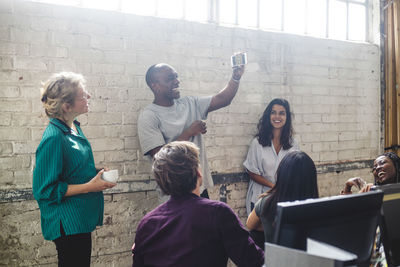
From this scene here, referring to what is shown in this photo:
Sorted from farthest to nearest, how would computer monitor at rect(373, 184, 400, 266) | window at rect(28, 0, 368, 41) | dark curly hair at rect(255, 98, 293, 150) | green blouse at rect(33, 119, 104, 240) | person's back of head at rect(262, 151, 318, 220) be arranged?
dark curly hair at rect(255, 98, 293, 150), window at rect(28, 0, 368, 41), green blouse at rect(33, 119, 104, 240), person's back of head at rect(262, 151, 318, 220), computer monitor at rect(373, 184, 400, 266)

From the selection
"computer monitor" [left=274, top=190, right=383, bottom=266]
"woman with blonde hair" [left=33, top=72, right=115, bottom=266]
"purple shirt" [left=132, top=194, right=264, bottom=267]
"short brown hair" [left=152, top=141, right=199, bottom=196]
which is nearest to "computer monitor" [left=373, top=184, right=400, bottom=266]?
"computer monitor" [left=274, top=190, right=383, bottom=266]

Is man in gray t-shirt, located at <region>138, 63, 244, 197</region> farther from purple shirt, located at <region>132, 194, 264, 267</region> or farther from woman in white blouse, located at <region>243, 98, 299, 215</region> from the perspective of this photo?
purple shirt, located at <region>132, 194, 264, 267</region>

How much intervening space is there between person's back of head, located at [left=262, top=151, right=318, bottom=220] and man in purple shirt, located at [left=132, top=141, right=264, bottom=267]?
33cm

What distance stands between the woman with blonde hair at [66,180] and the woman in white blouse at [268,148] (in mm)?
1654

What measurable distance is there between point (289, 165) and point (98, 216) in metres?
1.05

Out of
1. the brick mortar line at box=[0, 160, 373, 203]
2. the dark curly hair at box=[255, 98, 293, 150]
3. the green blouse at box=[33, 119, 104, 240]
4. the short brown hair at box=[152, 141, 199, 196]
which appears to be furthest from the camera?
the dark curly hair at box=[255, 98, 293, 150]

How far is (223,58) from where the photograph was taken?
3459 millimetres

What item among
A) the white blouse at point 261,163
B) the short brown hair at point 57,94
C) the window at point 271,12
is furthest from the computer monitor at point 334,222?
the window at point 271,12

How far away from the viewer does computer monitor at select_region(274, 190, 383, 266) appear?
94 cm

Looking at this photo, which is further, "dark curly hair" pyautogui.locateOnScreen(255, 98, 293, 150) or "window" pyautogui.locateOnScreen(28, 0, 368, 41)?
"dark curly hair" pyautogui.locateOnScreen(255, 98, 293, 150)

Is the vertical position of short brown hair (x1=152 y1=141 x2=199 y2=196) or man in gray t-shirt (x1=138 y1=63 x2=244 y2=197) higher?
man in gray t-shirt (x1=138 y1=63 x2=244 y2=197)

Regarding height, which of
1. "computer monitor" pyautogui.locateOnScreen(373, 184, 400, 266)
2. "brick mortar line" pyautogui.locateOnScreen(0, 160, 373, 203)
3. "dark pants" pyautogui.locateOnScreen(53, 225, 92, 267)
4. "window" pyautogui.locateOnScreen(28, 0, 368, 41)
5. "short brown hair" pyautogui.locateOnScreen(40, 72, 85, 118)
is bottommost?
"dark pants" pyautogui.locateOnScreen(53, 225, 92, 267)

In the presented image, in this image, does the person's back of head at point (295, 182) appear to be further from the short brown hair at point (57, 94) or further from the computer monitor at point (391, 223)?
the short brown hair at point (57, 94)

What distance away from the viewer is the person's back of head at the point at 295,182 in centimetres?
169
